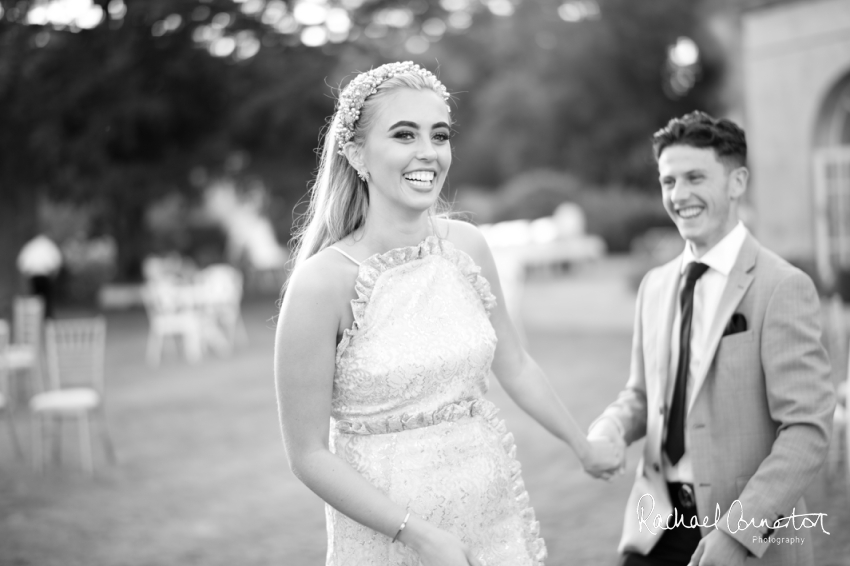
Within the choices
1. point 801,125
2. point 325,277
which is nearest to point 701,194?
point 325,277

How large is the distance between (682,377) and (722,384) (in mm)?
180

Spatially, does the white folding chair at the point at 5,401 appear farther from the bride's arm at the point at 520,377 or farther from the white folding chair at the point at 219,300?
the bride's arm at the point at 520,377

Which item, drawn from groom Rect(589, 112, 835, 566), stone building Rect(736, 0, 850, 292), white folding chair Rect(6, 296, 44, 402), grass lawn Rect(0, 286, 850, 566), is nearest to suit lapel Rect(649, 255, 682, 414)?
groom Rect(589, 112, 835, 566)

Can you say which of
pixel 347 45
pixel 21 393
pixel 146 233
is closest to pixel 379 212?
pixel 21 393

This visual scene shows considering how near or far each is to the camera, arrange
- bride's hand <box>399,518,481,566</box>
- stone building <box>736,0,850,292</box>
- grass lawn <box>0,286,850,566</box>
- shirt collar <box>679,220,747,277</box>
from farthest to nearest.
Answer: stone building <box>736,0,850,292</box>, grass lawn <box>0,286,850,566</box>, shirt collar <box>679,220,747,277</box>, bride's hand <box>399,518,481,566</box>

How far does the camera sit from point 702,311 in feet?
9.00

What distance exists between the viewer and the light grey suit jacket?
Answer: 2.40m

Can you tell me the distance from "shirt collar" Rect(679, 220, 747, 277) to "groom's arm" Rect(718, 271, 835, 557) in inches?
7.9

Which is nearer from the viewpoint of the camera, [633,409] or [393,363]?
[393,363]

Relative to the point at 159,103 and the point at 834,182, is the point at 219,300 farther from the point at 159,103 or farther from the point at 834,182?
the point at 834,182

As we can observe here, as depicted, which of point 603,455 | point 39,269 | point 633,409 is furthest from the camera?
point 39,269

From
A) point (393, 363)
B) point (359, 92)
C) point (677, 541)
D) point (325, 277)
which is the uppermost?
point (359, 92)

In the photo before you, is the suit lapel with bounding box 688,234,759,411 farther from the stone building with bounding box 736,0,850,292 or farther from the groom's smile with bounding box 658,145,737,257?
the stone building with bounding box 736,0,850,292

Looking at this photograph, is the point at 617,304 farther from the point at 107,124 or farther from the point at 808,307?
the point at 808,307
